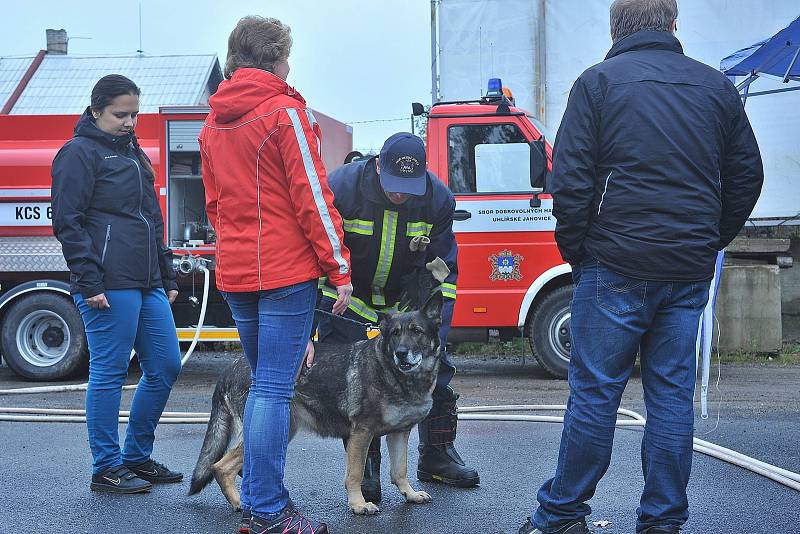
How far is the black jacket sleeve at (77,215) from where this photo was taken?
4513 millimetres

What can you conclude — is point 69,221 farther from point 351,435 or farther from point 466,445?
point 466,445

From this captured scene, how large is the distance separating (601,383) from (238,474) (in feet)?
6.22

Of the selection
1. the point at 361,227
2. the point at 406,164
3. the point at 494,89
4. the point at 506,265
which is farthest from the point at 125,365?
the point at 494,89

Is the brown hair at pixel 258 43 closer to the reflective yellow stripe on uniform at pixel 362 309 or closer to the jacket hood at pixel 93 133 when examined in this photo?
the jacket hood at pixel 93 133

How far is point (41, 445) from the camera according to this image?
581 cm

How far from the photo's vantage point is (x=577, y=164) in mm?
3311

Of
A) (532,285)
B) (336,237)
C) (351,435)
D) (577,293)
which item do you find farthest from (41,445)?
(532,285)

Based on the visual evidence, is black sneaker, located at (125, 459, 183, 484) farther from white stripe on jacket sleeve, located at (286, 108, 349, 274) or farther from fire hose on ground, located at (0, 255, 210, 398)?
fire hose on ground, located at (0, 255, 210, 398)

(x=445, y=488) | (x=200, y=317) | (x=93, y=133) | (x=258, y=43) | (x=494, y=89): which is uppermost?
(x=494, y=89)

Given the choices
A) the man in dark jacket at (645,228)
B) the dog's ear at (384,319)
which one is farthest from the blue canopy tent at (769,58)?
the man in dark jacket at (645,228)

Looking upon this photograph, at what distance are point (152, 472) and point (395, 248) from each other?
171 cm

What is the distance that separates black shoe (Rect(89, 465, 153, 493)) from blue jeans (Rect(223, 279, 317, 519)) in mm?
1149

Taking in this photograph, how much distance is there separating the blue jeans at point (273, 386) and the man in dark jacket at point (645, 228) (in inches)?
41.0

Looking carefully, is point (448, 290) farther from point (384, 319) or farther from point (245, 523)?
point (245, 523)
